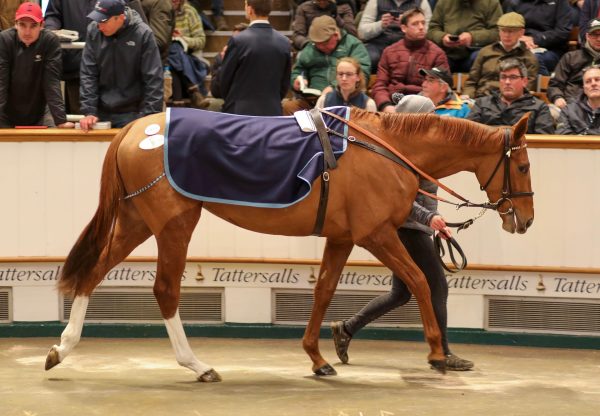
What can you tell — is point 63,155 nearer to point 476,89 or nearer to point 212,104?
point 212,104

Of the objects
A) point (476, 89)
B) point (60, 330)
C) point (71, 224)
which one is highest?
point (476, 89)

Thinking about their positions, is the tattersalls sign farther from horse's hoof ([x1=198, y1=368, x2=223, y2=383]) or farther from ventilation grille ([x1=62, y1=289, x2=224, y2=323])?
horse's hoof ([x1=198, y1=368, x2=223, y2=383])

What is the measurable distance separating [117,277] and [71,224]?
55cm

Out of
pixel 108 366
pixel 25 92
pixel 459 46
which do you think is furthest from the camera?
pixel 459 46

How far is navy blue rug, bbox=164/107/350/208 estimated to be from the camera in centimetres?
789

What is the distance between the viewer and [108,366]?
28.4 ft

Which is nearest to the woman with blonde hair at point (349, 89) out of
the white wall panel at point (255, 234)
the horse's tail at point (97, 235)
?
the white wall panel at point (255, 234)

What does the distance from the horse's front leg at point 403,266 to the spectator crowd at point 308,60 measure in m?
1.08

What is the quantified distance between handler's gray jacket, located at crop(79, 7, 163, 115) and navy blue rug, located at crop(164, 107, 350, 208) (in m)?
1.77

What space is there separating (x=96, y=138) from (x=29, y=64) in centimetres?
106

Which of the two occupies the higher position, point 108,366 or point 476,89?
point 476,89

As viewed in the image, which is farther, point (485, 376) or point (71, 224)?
point (71, 224)

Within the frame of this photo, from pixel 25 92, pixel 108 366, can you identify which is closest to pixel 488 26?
Result: pixel 25 92

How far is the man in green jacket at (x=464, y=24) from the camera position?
12227 millimetres
